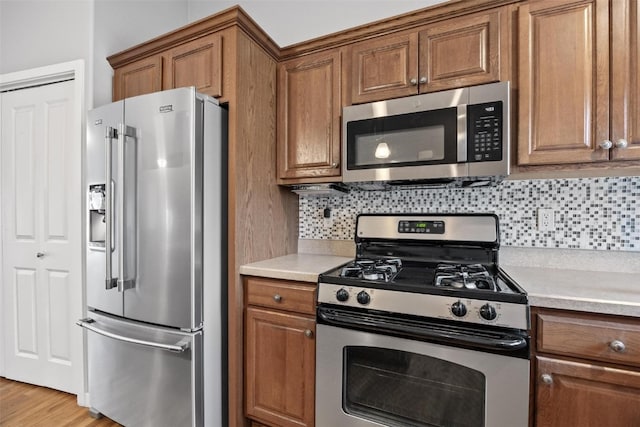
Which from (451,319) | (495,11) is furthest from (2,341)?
(495,11)

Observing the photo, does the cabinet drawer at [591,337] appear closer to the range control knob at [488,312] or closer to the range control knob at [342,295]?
the range control knob at [488,312]

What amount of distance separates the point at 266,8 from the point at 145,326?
2.36 meters

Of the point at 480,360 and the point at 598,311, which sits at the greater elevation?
the point at 598,311

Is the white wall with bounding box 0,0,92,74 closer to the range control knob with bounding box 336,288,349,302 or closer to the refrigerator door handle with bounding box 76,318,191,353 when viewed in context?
the refrigerator door handle with bounding box 76,318,191,353

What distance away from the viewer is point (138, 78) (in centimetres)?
189

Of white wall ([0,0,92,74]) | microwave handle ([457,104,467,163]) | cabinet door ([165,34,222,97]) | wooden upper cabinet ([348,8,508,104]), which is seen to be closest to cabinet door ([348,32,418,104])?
wooden upper cabinet ([348,8,508,104])

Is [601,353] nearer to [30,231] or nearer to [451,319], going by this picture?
[451,319]

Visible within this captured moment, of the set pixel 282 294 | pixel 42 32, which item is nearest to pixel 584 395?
pixel 282 294

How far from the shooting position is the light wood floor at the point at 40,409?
1.76 metres

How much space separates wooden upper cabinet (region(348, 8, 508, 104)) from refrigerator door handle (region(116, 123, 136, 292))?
1.21 m

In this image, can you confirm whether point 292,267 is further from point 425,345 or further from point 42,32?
point 42,32

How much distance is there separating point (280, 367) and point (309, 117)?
54.9 inches

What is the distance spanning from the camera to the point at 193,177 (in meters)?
1.41

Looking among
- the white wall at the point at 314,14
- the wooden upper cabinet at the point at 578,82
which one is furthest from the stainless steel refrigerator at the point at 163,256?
the wooden upper cabinet at the point at 578,82
